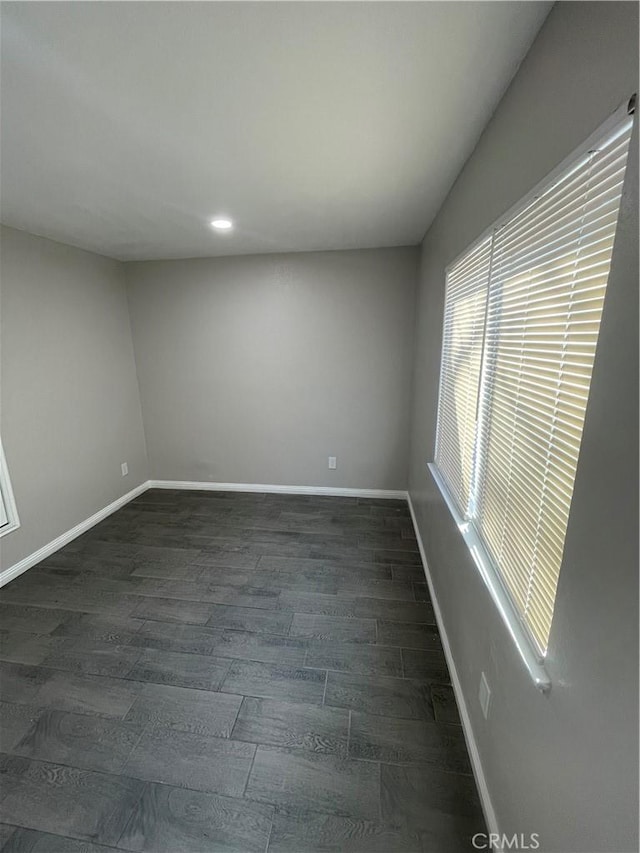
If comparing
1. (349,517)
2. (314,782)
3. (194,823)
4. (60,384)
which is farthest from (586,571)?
(60,384)

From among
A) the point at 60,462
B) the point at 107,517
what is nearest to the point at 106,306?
the point at 60,462

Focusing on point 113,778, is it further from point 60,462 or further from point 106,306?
point 106,306

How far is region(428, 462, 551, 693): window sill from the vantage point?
838mm

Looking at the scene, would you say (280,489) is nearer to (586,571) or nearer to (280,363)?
(280,363)

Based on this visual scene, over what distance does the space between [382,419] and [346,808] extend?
2.75 meters

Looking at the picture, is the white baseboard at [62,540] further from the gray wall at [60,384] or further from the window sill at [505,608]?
the window sill at [505,608]

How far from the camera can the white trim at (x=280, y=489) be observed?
12.0ft

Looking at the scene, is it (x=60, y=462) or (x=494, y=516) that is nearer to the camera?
(x=494, y=516)

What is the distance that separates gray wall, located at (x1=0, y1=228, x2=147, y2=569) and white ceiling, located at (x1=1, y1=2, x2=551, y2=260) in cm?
66

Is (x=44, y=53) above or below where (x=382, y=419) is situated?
above

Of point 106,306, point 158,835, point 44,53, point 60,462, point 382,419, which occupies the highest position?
point 44,53

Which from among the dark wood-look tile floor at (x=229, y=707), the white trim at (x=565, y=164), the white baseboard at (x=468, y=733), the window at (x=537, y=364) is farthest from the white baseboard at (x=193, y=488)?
the white trim at (x=565, y=164)

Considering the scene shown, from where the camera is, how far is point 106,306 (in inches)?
130

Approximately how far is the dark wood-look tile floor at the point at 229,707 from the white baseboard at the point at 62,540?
98 millimetres
